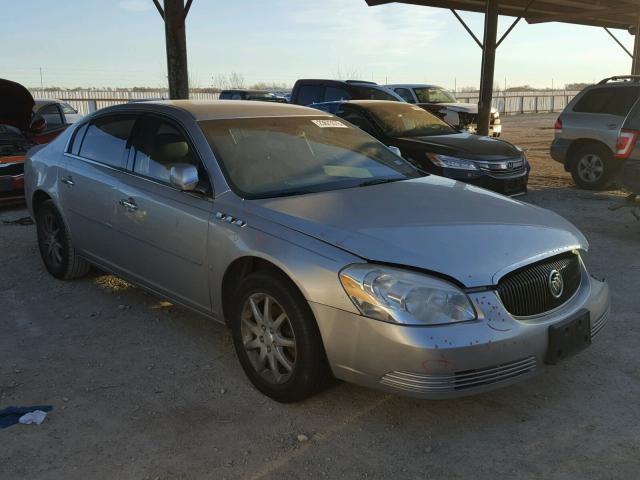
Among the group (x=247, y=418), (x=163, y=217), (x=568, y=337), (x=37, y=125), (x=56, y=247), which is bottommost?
(x=247, y=418)

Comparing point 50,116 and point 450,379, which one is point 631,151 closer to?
point 450,379

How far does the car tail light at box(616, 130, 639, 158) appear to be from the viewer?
7887 millimetres

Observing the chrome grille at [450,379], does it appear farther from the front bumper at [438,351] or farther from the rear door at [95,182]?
the rear door at [95,182]

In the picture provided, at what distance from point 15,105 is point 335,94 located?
5662mm

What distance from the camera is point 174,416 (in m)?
3.19

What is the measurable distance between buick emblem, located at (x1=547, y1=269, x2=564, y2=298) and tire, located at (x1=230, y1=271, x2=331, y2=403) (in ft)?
3.90

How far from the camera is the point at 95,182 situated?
14.8 ft

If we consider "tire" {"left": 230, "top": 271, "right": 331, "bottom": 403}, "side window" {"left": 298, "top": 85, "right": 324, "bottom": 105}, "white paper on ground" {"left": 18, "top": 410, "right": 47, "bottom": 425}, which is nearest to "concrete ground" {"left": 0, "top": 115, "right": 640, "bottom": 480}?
"white paper on ground" {"left": 18, "top": 410, "right": 47, "bottom": 425}

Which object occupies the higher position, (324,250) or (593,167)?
(324,250)

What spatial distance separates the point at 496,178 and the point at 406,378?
5.52 meters

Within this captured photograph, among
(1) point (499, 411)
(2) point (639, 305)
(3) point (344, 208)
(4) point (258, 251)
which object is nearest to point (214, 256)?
(4) point (258, 251)

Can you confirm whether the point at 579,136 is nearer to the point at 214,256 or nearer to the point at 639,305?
the point at 639,305

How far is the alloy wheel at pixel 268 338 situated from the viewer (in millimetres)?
3182

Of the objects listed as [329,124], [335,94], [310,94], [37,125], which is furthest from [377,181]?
[310,94]
